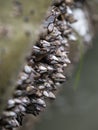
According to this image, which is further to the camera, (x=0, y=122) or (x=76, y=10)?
(x=76, y=10)

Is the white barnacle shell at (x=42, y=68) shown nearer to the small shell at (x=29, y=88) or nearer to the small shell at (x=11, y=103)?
the small shell at (x=29, y=88)

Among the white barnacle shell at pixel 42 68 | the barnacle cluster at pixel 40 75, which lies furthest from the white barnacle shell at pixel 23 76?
the white barnacle shell at pixel 42 68

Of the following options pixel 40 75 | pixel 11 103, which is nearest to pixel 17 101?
pixel 11 103

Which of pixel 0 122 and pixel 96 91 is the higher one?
pixel 96 91

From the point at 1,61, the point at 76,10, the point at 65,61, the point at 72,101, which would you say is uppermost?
the point at 72,101

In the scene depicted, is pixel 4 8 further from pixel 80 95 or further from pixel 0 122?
pixel 80 95

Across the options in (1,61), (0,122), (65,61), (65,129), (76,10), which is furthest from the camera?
(65,129)

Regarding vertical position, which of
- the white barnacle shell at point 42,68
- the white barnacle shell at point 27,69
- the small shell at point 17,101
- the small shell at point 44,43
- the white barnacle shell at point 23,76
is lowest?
the small shell at point 17,101

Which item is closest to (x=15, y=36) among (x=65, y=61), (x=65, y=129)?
(x=65, y=61)

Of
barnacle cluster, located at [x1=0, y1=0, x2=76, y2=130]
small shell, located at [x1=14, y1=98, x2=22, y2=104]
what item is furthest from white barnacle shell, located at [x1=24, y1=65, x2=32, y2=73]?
small shell, located at [x1=14, y1=98, x2=22, y2=104]

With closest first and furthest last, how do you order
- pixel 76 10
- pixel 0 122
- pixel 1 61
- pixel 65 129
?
pixel 1 61 → pixel 0 122 → pixel 76 10 → pixel 65 129
